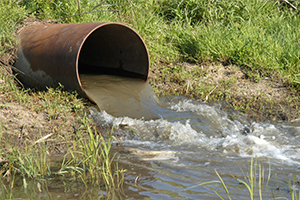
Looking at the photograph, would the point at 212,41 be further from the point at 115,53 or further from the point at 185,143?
the point at 185,143

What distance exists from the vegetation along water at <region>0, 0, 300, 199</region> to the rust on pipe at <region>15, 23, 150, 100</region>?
19 centimetres

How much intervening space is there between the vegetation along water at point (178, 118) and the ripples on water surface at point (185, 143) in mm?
15

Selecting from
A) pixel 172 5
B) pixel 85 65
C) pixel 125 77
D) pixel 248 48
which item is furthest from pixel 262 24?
pixel 85 65

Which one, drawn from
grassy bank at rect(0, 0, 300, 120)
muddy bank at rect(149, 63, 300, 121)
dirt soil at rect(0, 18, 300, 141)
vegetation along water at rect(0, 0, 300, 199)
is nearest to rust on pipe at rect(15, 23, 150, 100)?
vegetation along water at rect(0, 0, 300, 199)

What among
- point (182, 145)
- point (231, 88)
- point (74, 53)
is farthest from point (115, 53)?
point (182, 145)

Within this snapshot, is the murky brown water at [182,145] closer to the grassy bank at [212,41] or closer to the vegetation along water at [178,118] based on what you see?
the vegetation along water at [178,118]

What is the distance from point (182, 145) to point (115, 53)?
2.53 m

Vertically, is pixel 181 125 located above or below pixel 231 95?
below

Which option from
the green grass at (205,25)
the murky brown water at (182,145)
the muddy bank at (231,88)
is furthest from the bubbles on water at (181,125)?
the green grass at (205,25)

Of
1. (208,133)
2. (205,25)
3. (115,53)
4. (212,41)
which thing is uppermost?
(205,25)

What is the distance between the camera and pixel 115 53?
573cm

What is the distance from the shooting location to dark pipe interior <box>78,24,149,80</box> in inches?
209

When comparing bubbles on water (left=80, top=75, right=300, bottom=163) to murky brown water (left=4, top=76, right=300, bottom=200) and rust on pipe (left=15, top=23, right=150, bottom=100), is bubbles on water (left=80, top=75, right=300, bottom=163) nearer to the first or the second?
murky brown water (left=4, top=76, right=300, bottom=200)

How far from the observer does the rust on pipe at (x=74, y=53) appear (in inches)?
175
